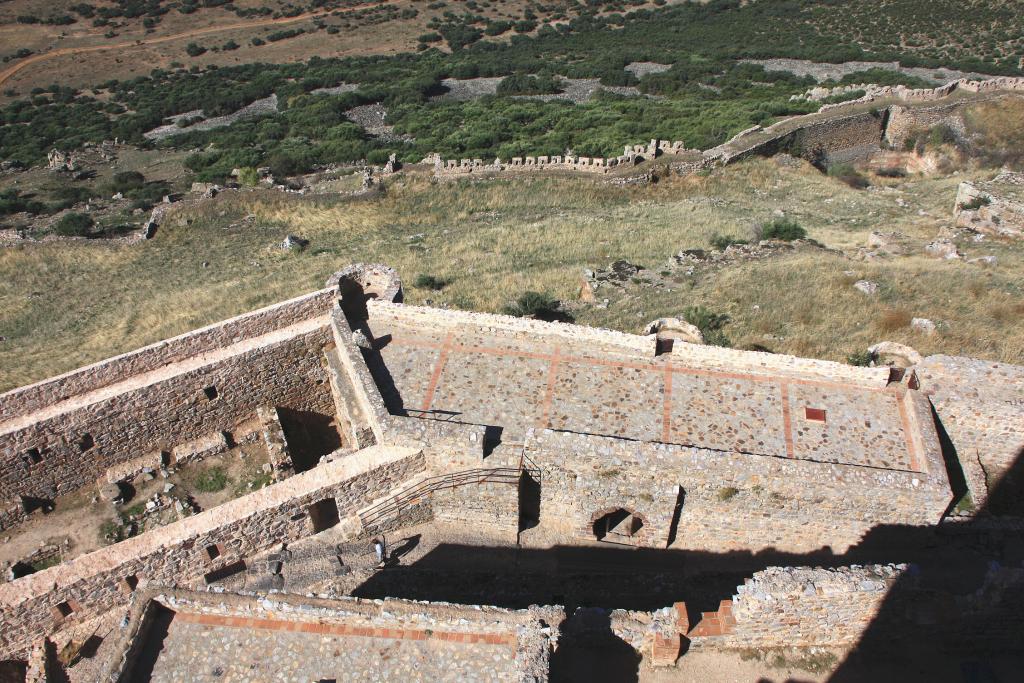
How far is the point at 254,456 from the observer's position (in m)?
16.3

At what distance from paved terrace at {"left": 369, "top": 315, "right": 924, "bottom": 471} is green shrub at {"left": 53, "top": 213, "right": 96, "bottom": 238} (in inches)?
1054

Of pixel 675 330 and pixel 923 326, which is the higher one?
pixel 675 330

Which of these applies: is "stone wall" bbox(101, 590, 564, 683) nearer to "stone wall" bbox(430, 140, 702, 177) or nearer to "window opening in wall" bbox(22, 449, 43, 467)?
"window opening in wall" bbox(22, 449, 43, 467)

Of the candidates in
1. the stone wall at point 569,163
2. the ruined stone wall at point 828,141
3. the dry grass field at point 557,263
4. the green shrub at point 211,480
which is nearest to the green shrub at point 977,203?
the dry grass field at point 557,263

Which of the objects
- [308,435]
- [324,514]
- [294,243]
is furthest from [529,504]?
[294,243]

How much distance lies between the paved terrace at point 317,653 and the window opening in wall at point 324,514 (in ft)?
11.0

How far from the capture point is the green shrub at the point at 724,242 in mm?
24969

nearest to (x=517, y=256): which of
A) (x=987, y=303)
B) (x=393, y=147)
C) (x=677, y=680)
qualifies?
(x=987, y=303)

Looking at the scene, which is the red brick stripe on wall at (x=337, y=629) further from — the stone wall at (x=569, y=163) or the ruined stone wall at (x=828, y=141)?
the ruined stone wall at (x=828, y=141)

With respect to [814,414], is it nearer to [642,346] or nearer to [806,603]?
[642,346]

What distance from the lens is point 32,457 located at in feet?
47.6

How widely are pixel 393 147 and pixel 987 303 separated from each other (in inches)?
1396

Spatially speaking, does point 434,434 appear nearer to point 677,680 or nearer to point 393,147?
point 677,680

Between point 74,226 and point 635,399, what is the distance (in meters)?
32.3
